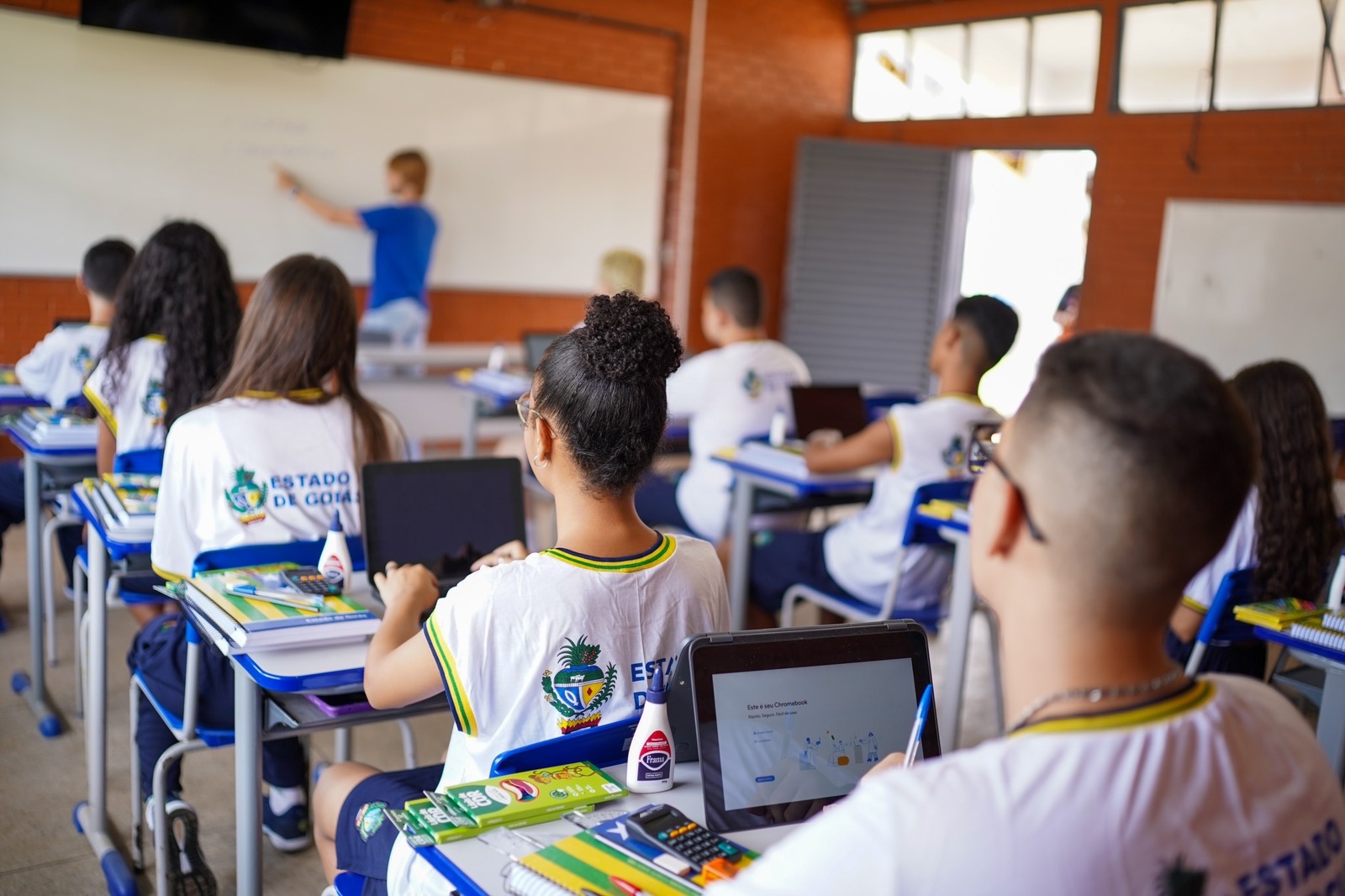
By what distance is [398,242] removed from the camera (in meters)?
6.60

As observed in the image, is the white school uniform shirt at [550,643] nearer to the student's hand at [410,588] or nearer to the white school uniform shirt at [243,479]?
the student's hand at [410,588]

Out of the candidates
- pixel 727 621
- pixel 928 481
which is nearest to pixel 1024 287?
pixel 928 481

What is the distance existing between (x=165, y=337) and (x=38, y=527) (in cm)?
87

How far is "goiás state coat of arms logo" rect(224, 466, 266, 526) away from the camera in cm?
232

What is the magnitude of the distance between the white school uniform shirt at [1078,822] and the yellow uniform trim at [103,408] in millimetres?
2674

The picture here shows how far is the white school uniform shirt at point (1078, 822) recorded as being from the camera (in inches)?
33.2

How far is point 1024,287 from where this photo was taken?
9883mm

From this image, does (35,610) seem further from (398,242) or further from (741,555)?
(398,242)

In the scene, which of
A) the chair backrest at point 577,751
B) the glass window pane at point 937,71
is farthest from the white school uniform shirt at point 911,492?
the glass window pane at point 937,71

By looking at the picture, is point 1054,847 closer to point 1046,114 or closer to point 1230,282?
point 1230,282

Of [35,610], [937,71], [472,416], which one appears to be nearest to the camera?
[35,610]

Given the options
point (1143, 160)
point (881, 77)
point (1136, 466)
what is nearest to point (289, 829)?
point (1136, 466)

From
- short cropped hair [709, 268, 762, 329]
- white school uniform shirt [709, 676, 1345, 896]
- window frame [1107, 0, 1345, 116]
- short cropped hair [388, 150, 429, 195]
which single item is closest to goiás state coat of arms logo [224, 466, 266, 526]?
white school uniform shirt [709, 676, 1345, 896]

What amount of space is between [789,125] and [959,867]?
8.05m
